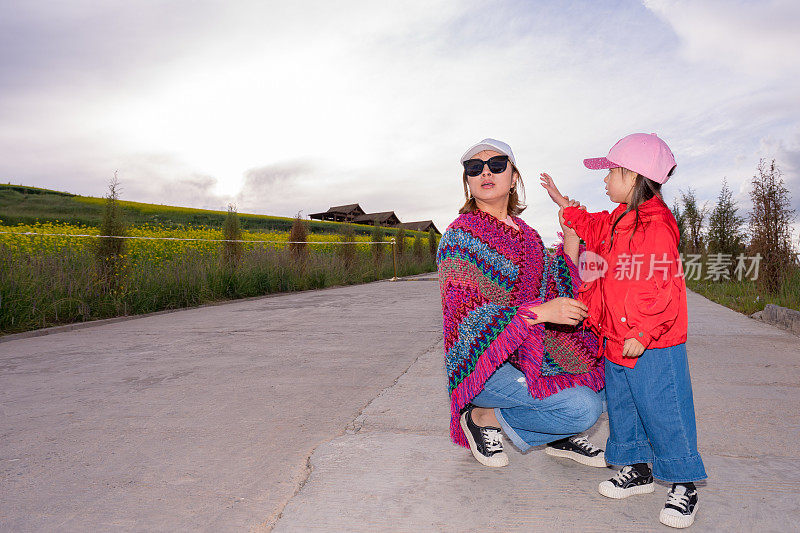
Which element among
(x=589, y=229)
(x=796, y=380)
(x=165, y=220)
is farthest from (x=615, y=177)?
(x=165, y=220)

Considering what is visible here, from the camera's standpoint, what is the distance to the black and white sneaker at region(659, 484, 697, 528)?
218cm

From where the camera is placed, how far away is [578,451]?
2.88m

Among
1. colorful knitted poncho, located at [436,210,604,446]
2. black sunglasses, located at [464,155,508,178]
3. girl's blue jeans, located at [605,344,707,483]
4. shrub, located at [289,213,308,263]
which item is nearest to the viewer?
girl's blue jeans, located at [605,344,707,483]

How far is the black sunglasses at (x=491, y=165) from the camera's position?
8.59 feet

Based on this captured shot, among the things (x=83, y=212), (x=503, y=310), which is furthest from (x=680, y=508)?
(x=83, y=212)

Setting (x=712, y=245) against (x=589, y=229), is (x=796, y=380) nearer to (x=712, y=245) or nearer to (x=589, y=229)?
(x=589, y=229)

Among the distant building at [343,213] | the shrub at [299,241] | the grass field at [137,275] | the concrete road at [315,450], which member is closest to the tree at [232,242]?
the grass field at [137,275]

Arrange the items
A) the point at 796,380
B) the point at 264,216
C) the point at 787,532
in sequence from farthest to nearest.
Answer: the point at 264,216 → the point at 796,380 → the point at 787,532

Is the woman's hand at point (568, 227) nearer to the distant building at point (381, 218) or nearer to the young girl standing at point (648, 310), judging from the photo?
the young girl standing at point (648, 310)

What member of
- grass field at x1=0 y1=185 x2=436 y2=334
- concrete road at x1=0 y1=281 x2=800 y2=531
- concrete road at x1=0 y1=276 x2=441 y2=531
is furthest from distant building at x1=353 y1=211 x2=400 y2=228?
concrete road at x1=0 y1=281 x2=800 y2=531

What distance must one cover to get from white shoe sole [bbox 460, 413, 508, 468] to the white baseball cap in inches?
49.7

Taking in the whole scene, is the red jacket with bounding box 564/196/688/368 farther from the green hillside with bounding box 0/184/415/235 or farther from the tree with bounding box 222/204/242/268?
the green hillside with bounding box 0/184/415/235

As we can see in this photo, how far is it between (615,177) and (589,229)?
25 cm

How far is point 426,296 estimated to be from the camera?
13969 millimetres
